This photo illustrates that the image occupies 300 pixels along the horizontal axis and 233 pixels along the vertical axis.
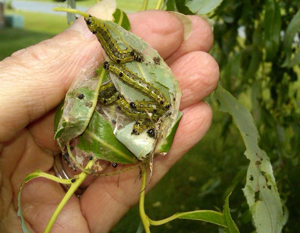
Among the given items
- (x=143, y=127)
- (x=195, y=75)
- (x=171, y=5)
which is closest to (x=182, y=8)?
(x=171, y=5)

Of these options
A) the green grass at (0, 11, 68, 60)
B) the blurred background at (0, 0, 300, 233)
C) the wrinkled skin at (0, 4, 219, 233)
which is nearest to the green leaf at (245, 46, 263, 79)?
the blurred background at (0, 0, 300, 233)

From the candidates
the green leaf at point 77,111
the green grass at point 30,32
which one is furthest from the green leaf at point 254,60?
the green grass at point 30,32

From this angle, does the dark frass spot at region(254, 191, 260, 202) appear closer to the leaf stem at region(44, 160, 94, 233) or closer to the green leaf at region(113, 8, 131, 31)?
the leaf stem at region(44, 160, 94, 233)

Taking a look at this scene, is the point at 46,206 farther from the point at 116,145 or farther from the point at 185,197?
the point at 185,197

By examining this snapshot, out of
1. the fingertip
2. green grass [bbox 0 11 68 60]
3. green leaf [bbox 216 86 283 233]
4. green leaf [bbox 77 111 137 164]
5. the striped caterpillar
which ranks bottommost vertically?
green grass [bbox 0 11 68 60]

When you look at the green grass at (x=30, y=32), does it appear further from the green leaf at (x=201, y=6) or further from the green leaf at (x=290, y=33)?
the green leaf at (x=201, y=6)
